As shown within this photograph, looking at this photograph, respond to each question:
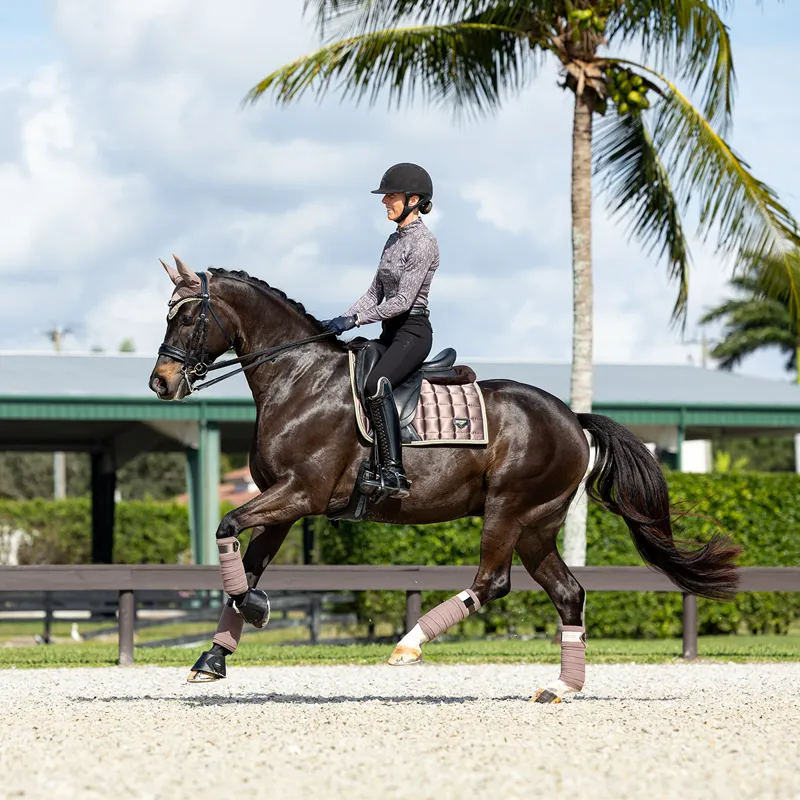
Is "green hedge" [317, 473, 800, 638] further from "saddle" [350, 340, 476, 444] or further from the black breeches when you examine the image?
the black breeches

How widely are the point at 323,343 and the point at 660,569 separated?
2820 millimetres

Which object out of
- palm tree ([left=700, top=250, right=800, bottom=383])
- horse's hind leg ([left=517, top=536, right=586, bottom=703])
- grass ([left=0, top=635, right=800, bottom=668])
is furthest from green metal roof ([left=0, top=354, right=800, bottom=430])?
palm tree ([left=700, top=250, right=800, bottom=383])

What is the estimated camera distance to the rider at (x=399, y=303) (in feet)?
25.9

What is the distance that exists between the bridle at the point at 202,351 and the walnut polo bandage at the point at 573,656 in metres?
2.60

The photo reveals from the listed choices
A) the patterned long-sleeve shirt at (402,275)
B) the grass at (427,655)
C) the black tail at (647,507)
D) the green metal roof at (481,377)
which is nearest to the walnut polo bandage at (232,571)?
the patterned long-sleeve shirt at (402,275)

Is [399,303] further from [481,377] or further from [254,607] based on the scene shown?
[481,377]

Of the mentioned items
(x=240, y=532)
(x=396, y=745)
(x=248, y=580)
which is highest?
(x=240, y=532)

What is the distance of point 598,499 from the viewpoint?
29.3ft

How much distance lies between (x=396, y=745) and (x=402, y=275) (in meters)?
3.14

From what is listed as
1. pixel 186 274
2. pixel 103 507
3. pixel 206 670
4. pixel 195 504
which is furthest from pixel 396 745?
pixel 103 507

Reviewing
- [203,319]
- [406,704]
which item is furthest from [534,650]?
[203,319]

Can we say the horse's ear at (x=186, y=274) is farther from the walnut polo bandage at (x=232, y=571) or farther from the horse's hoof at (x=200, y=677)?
the horse's hoof at (x=200, y=677)

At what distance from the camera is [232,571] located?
25.3 ft

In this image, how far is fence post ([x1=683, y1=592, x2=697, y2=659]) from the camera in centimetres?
1405
